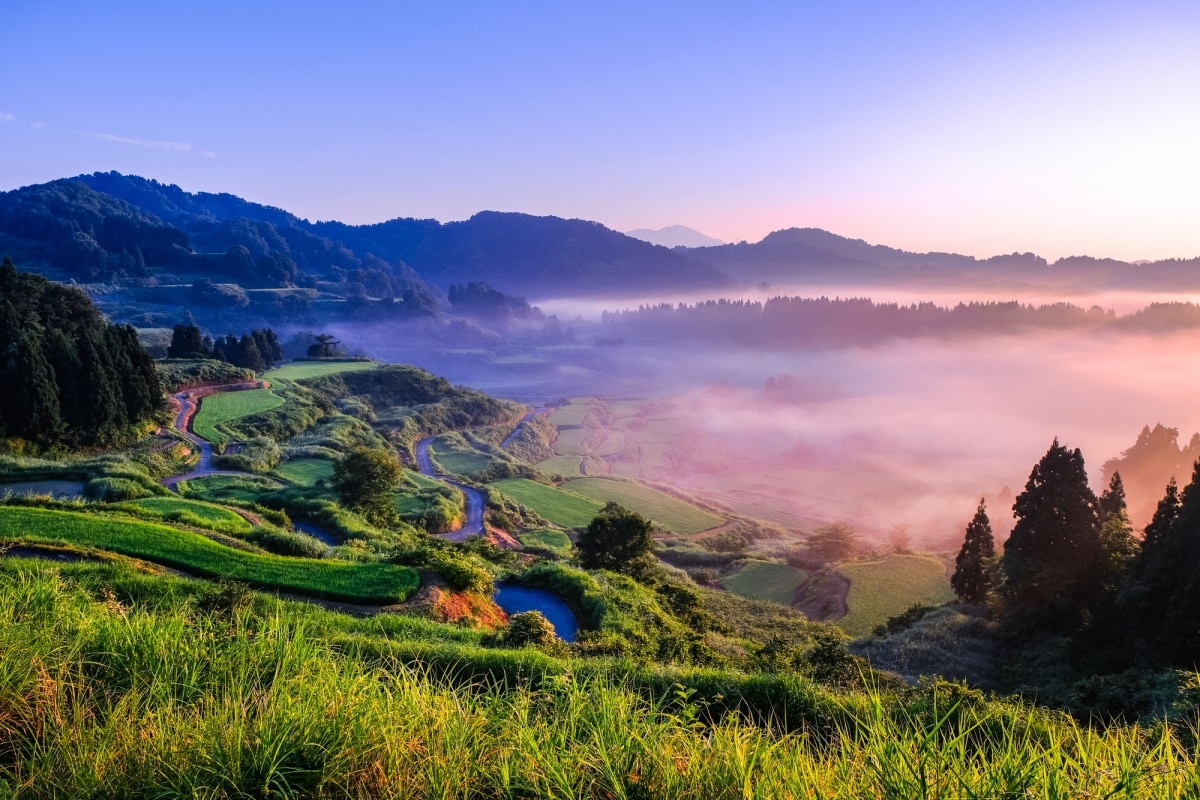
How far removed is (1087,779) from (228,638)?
257 inches

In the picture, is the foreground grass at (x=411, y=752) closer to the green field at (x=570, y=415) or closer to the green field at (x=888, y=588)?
the green field at (x=888, y=588)

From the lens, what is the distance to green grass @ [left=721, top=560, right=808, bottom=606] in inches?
1866

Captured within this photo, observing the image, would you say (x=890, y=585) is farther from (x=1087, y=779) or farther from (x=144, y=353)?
(x=144, y=353)

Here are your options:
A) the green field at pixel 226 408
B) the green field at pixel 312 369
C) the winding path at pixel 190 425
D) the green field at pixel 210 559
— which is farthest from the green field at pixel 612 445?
the green field at pixel 210 559

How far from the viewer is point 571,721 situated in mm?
4391

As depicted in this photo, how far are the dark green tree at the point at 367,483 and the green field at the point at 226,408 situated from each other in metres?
19.5

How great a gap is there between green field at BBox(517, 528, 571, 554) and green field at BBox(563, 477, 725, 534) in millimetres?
23236

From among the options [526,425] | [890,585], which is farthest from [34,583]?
[526,425]

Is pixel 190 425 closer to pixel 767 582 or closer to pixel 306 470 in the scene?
pixel 306 470

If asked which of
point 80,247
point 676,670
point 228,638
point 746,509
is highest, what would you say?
point 80,247

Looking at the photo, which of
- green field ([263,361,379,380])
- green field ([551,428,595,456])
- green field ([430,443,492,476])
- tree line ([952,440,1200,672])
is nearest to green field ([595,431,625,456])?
green field ([551,428,595,456])

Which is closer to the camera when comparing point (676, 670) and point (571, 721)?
point (571, 721)

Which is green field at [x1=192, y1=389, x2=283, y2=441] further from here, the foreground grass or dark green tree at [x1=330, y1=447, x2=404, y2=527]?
the foreground grass

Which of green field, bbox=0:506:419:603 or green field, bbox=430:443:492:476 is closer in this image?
green field, bbox=0:506:419:603
